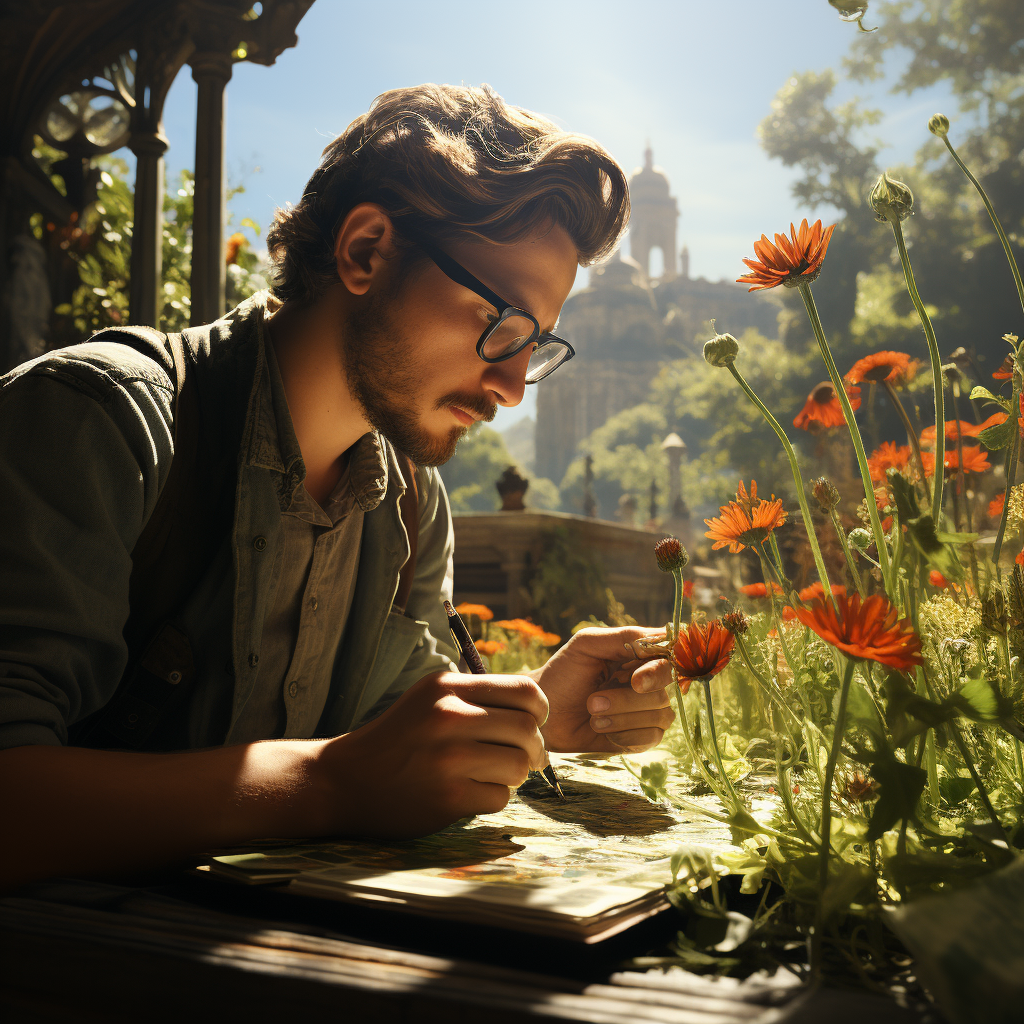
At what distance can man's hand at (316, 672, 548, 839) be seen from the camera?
84cm

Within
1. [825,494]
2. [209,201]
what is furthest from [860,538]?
[209,201]

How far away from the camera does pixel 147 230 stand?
14.5ft

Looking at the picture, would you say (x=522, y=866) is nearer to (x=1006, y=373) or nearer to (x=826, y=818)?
(x=826, y=818)

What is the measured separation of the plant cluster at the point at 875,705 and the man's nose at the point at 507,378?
26.1 inches

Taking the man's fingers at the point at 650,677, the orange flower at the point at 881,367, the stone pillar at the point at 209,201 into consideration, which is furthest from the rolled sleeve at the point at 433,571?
the stone pillar at the point at 209,201

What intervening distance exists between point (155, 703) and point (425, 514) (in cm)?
91

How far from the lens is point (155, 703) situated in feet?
3.86

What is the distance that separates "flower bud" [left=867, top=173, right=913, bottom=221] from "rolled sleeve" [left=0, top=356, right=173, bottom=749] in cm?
92

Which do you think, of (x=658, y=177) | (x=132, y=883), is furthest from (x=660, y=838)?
(x=658, y=177)

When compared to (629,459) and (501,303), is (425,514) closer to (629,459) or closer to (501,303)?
(501,303)

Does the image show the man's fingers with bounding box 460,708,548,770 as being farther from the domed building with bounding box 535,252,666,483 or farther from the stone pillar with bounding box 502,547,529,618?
the domed building with bounding box 535,252,666,483

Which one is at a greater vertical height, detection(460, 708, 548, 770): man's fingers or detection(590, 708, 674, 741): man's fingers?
detection(460, 708, 548, 770): man's fingers

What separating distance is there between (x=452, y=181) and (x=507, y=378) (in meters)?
0.41

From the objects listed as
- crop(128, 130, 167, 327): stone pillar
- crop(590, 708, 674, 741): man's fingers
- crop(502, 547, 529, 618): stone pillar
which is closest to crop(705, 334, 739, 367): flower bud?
crop(590, 708, 674, 741): man's fingers
